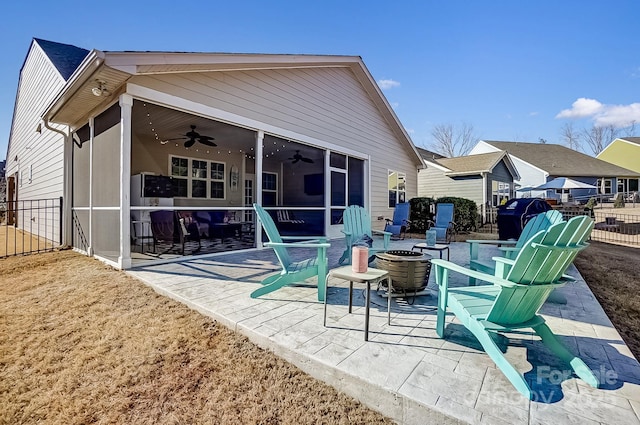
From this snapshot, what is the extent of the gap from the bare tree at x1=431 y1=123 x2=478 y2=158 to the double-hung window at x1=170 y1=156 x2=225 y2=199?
Answer: 31578mm

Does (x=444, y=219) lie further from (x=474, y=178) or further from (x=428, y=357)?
(x=474, y=178)

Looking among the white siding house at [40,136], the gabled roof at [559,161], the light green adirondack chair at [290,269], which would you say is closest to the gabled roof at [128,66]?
the white siding house at [40,136]

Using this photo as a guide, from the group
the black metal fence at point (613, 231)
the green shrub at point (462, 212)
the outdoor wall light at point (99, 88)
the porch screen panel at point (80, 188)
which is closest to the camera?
the outdoor wall light at point (99, 88)

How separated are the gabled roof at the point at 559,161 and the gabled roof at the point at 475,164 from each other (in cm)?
691

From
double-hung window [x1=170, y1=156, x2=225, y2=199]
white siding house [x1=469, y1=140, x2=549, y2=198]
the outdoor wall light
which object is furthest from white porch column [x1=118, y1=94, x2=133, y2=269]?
white siding house [x1=469, y1=140, x2=549, y2=198]

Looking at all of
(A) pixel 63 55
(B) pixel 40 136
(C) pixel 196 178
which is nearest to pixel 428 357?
(C) pixel 196 178

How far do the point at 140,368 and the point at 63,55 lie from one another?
10055mm

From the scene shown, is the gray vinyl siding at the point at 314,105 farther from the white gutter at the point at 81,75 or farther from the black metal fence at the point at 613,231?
the black metal fence at the point at 613,231

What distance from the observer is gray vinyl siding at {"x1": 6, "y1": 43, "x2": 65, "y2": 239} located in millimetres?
7430

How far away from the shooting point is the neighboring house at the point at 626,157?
86.6 feet

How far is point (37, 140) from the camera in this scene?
8891mm

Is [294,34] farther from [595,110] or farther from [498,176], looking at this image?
[595,110]

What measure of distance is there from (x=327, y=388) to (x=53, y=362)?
2.29m

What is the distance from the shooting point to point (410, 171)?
12914 millimetres
